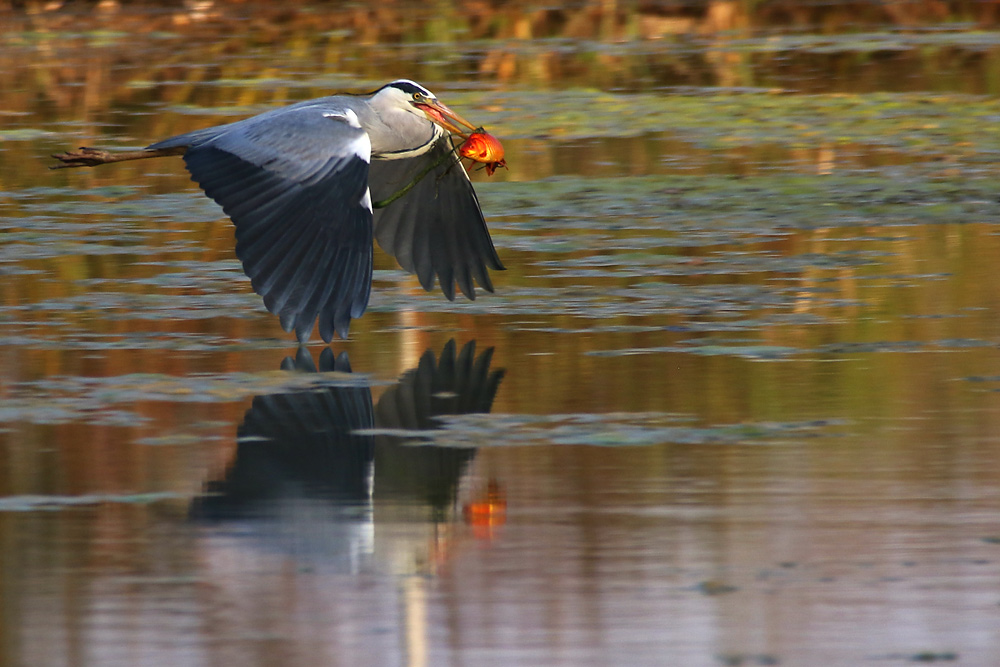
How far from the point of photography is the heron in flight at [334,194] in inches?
285

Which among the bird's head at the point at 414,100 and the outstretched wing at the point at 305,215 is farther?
the bird's head at the point at 414,100

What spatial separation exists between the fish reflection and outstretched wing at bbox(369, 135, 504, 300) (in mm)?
1225

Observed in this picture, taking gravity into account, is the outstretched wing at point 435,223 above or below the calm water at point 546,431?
above

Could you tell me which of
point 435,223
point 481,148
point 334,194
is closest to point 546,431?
point 334,194

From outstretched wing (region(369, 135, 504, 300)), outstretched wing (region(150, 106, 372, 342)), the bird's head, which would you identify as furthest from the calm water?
the bird's head

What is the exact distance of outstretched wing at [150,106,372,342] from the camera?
7219mm

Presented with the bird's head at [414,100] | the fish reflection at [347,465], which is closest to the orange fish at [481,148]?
the bird's head at [414,100]

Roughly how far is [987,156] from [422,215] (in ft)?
17.3

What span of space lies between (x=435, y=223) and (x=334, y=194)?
1.37m

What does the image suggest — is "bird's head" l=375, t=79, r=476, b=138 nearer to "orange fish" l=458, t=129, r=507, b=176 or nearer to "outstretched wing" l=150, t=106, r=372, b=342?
"orange fish" l=458, t=129, r=507, b=176

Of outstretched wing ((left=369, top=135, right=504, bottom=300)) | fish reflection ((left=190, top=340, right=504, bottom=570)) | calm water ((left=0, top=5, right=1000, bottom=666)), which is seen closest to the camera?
calm water ((left=0, top=5, right=1000, bottom=666))

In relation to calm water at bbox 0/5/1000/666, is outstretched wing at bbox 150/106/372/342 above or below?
above

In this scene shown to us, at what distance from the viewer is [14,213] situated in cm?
1147

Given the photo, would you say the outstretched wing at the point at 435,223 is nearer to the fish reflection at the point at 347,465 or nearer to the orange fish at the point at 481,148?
the orange fish at the point at 481,148
